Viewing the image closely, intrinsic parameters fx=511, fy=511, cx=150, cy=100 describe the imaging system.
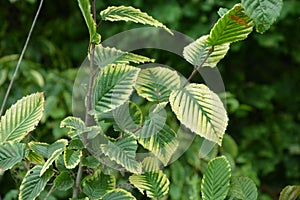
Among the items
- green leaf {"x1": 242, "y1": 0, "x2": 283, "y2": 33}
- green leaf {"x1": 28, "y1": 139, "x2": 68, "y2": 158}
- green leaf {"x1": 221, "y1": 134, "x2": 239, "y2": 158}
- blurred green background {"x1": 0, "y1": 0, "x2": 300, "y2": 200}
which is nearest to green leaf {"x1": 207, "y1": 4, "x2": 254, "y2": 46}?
green leaf {"x1": 242, "y1": 0, "x2": 283, "y2": 33}

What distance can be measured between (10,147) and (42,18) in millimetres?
1533

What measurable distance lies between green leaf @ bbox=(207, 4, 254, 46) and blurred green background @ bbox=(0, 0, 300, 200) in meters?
1.18

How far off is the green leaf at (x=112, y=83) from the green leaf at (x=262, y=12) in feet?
0.51

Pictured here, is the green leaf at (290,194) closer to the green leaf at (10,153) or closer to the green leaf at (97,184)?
the green leaf at (97,184)

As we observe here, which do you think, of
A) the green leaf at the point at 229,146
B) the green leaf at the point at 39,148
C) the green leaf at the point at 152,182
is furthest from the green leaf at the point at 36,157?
the green leaf at the point at 229,146

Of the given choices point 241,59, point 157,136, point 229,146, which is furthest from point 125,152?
point 241,59

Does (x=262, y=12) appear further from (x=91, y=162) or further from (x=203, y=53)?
(x=91, y=162)

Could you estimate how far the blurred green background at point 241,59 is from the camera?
1.86 meters

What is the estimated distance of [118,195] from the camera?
0.60 m

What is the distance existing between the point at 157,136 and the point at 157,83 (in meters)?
Answer: 0.07

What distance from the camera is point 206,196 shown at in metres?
0.61

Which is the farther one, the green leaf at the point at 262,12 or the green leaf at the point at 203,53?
the green leaf at the point at 203,53

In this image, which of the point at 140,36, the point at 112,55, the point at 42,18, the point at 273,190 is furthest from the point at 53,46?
the point at 112,55

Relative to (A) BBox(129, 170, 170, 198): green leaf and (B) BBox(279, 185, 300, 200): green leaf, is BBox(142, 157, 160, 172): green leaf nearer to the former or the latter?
(A) BBox(129, 170, 170, 198): green leaf
